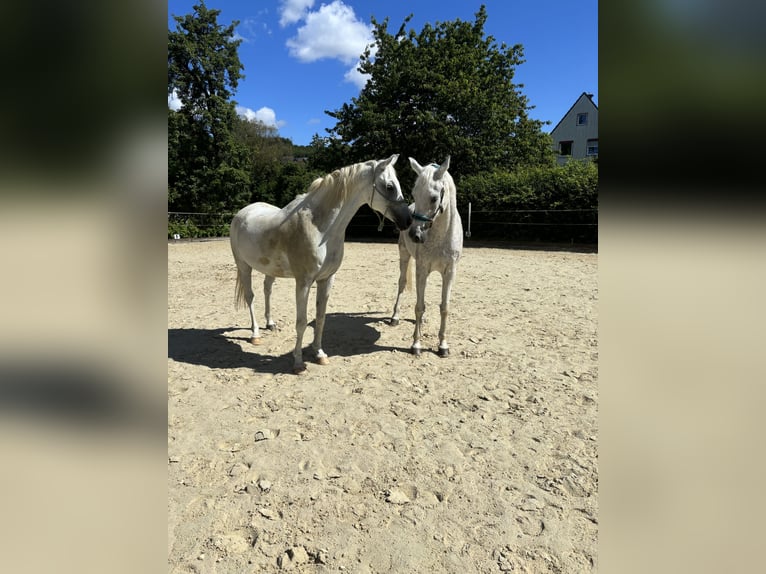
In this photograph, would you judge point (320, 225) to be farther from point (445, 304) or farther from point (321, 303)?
point (445, 304)

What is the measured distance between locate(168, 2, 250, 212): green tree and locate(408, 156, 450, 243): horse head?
73.6 feet

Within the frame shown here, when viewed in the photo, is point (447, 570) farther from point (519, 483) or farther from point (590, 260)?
point (590, 260)

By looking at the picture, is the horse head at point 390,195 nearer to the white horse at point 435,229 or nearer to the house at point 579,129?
the white horse at point 435,229

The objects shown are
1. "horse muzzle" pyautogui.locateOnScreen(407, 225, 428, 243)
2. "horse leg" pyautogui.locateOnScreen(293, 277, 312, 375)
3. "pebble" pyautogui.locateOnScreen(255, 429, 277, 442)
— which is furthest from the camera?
"horse leg" pyautogui.locateOnScreen(293, 277, 312, 375)

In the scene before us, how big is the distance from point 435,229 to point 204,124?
24.3 m

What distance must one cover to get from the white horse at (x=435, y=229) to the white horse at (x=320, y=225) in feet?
0.74

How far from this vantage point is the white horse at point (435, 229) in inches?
143

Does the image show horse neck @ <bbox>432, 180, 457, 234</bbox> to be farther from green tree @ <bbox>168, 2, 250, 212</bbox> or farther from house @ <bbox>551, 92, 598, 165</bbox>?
house @ <bbox>551, 92, 598, 165</bbox>

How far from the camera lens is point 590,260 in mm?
11258

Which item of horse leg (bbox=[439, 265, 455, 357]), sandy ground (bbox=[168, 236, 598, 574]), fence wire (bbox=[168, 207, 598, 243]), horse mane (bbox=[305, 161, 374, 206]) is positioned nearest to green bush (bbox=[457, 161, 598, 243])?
fence wire (bbox=[168, 207, 598, 243])

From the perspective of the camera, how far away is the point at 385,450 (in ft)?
8.46

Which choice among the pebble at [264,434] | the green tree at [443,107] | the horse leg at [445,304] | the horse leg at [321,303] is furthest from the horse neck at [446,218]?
the green tree at [443,107]

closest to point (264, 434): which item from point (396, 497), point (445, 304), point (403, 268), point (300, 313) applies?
point (396, 497)

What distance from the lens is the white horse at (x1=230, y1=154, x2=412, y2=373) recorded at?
11.3 ft
